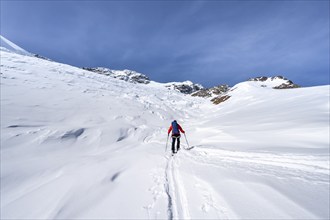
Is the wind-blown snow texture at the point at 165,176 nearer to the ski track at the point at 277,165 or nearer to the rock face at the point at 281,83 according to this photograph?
the ski track at the point at 277,165

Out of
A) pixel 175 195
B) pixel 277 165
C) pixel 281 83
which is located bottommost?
pixel 175 195

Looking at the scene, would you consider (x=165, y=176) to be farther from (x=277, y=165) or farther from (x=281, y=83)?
(x=281, y=83)

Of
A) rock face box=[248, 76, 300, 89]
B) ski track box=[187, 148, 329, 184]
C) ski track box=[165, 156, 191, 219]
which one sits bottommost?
ski track box=[165, 156, 191, 219]

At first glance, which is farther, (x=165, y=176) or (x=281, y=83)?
(x=281, y=83)

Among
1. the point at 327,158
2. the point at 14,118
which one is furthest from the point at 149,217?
the point at 14,118

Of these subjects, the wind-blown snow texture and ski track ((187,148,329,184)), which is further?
ski track ((187,148,329,184))

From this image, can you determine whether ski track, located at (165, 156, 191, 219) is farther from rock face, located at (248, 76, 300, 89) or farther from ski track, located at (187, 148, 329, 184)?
rock face, located at (248, 76, 300, 89)

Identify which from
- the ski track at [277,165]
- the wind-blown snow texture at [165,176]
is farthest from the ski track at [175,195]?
the ski track at [277,165]

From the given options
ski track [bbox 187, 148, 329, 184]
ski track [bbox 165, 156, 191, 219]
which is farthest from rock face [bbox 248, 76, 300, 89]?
ski track [bbox 165, 156, 191, 219]

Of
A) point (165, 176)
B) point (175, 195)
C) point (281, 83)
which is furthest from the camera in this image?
point (281, 83)

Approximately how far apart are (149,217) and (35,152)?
733cm

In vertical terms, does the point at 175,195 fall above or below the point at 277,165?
below

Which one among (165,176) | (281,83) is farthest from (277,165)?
(281,83)

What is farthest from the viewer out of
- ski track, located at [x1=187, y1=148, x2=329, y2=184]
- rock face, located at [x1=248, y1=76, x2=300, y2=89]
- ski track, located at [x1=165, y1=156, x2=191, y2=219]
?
rock face, located at [x1=248, y1=76, x2=300, y2=89]
